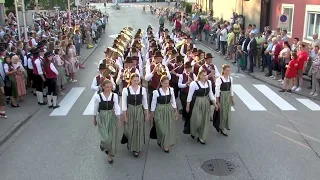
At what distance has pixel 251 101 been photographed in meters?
13.0

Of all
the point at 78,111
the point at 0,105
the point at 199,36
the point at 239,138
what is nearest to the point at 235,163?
the point at 239,138

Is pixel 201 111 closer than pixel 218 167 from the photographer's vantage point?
No

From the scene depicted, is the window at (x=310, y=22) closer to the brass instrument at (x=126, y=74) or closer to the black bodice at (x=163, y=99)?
the brass instrument at (x=126, y=74)

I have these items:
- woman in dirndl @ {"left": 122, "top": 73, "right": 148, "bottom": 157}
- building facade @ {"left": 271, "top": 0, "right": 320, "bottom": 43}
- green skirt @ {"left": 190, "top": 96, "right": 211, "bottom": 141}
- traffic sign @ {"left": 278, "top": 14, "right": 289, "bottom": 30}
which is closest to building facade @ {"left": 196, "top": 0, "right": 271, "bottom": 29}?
building facade @ {"left": 271, "top": 0, "right": 320, "bottom": 43}

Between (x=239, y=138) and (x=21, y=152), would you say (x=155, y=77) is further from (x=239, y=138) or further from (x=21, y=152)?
(x=21, y=152)

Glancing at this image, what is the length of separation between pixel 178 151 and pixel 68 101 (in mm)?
5931

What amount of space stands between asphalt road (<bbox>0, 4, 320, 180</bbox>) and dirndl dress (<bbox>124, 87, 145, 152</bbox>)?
37 cm

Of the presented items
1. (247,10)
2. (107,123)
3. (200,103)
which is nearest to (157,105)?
(200,103)

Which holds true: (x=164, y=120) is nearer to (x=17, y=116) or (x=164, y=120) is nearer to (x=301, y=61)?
(x=17, y=116)

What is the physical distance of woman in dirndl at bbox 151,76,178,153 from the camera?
8.33 m

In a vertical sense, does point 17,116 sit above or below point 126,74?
below

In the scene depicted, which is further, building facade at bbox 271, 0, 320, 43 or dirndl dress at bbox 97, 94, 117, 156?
building facade at bbox 271, 0, 320, 43

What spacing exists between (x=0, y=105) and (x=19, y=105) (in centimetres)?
157

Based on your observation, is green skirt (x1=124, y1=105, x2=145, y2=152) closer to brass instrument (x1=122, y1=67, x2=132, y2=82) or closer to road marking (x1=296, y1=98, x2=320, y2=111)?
brass instrument (x1=122, y1=67, x2=132, y2=82)
